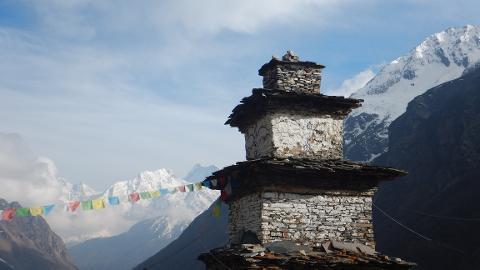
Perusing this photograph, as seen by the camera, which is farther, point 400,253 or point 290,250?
point 400,253

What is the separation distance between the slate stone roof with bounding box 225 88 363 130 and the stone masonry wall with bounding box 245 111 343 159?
179mm

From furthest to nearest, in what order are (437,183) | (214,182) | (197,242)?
1. (197,242)
2. (437,183)
3. (214,182)

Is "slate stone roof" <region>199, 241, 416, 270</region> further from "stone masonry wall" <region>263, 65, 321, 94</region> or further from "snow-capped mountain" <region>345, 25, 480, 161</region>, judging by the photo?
"snow-capped mountain" <region>345, 25, 480, 161</region>

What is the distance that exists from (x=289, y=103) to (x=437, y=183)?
76.1 m

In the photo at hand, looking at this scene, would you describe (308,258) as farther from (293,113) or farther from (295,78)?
(295,78)

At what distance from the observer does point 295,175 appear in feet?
45.2

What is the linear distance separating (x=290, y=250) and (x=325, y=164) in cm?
257

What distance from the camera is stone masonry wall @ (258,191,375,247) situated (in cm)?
1346

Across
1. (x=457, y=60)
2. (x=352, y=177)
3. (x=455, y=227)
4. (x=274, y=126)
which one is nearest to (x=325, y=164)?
(x=352, y=177)

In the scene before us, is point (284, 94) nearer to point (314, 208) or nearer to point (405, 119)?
point (314, 208)

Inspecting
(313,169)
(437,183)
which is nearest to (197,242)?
(437,183)

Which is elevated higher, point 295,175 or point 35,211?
point 295,175

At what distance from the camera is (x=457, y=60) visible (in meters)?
158

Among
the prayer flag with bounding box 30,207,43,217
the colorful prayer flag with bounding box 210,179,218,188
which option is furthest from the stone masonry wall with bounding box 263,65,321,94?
the prayer flag with bounding box 30,207,43,217
